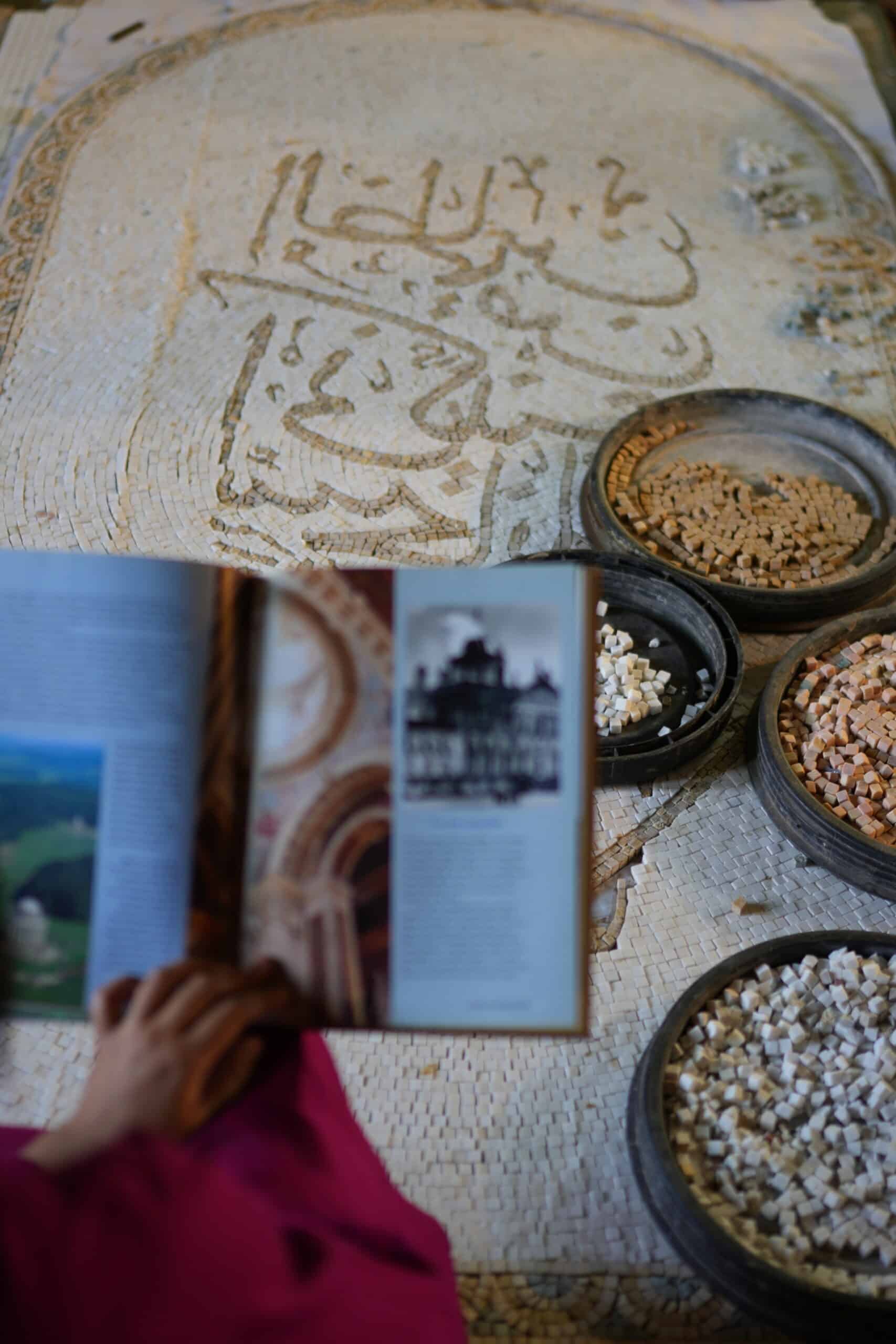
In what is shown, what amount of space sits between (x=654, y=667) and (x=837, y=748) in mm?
460


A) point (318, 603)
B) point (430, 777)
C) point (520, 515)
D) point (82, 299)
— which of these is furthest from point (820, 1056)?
point (82, 299)

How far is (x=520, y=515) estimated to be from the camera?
3.21 meters

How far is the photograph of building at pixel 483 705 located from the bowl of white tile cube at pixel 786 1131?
36.9 inches

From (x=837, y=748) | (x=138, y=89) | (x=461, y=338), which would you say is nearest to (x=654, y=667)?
(x=837, y=748)

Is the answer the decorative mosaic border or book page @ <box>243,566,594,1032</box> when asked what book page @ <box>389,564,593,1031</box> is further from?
the decorative mosaic border

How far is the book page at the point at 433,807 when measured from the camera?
1301mm

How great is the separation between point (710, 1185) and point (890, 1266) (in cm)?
29

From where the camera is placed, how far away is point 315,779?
1324mm

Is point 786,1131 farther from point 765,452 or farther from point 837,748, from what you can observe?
point 765,452

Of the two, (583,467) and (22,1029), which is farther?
(583,467)

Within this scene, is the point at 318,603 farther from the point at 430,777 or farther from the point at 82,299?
the point at 82,299

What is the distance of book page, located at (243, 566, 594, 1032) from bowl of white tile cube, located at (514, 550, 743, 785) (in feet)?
3.92

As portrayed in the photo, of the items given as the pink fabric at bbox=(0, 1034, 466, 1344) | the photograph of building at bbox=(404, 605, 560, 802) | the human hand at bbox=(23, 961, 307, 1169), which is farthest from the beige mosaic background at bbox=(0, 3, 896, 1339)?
the photograph of building at bbox=(404, 605, 560, 802)

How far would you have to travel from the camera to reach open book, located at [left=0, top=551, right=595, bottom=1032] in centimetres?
130
